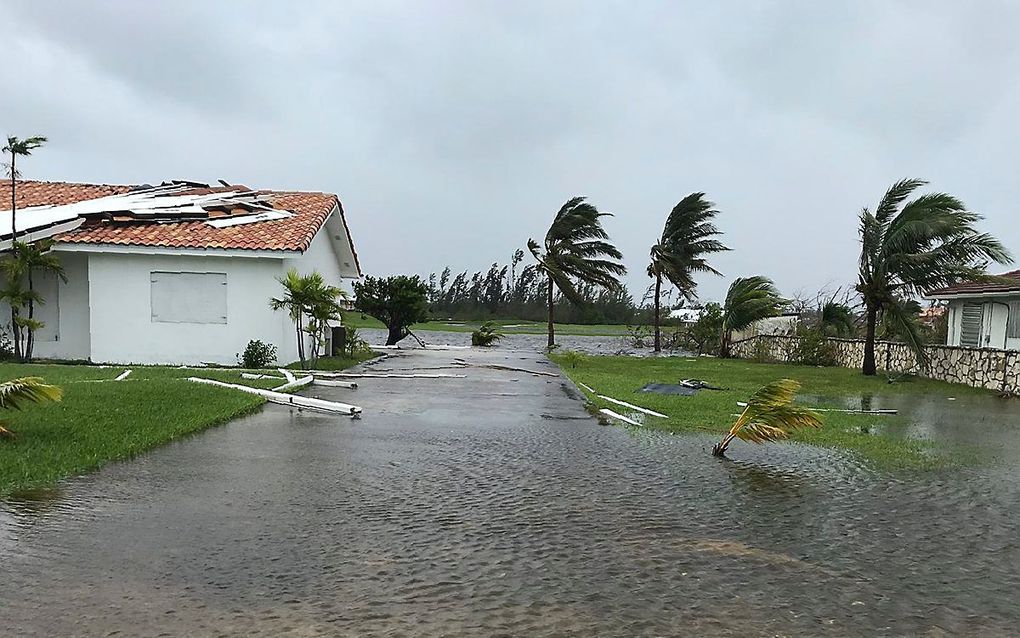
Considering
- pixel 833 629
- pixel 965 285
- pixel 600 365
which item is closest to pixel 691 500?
pixel 833 629

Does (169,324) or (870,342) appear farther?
(870,342)

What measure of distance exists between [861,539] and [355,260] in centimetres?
2199

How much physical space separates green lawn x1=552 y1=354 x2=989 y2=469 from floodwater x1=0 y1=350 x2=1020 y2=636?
85cm

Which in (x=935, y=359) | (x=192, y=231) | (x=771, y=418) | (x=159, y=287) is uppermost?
(x=192, y=231)

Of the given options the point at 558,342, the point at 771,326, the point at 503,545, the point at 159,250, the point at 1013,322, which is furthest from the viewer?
the point at 558,342

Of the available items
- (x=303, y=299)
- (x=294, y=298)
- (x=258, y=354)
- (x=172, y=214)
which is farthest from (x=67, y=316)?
(x=303, y=299)

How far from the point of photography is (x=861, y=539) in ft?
16.2

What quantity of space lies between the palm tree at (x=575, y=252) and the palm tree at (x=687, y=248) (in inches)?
85.6

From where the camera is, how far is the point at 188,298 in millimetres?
17141

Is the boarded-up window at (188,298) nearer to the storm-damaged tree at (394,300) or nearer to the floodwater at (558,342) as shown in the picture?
the storm-damaged tree at (394,300)

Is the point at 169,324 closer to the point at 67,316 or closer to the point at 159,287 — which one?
the point at 159,287

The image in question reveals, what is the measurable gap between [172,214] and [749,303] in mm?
19971

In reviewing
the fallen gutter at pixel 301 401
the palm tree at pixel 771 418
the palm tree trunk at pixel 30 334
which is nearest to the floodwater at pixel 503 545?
the palm tree at pixel 771 418

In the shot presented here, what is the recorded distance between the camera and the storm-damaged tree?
92.7ft
